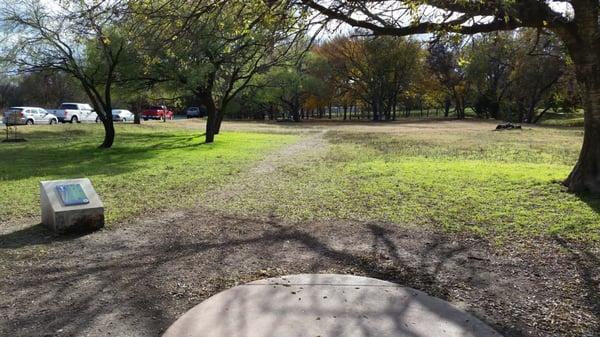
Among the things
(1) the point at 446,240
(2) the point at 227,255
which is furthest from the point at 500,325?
(2) the point at 227,255

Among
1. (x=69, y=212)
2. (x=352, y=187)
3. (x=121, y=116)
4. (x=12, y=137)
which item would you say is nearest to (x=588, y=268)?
(x=352, y=187)

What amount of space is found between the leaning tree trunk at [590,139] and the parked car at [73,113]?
1528 inches

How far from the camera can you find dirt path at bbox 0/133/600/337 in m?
3.93

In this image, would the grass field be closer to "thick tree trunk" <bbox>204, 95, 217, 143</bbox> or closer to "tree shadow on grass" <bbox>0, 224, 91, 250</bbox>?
"tree shadow on grass" <bbox>0, 224, 91, 250</bbox>

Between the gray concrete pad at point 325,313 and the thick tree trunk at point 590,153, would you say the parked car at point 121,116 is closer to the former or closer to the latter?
the thick tree trunk at point 590,153

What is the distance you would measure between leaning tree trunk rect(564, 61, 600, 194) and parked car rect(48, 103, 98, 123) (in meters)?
38.8

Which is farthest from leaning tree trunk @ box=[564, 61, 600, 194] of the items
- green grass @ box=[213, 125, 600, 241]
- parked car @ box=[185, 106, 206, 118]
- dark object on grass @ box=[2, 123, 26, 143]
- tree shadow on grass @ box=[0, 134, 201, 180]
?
parked car @ box=[185, 106, 206, 118]

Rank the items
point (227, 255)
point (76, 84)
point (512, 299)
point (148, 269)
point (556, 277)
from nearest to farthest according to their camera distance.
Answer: point (512, 299) < point (556, 277) < point (148, 269) < point (227, 255) < point (76, 84)

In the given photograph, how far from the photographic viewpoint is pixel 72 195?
21.8ft

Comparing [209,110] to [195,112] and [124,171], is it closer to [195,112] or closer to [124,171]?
[124,171]

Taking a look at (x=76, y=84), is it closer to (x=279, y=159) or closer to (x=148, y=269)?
(x=279, y=159)

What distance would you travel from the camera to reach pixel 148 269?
5.12m

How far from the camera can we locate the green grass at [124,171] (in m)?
8.80

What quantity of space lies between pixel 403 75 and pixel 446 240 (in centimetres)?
5408
